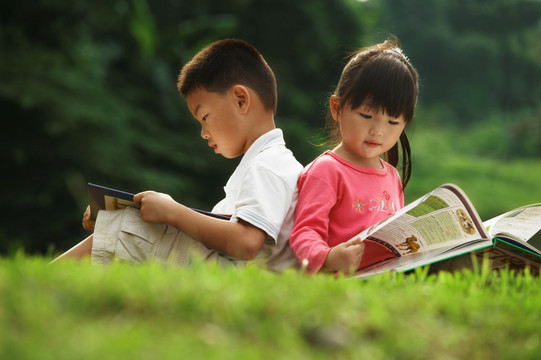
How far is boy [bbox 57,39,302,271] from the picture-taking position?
2.72 metres

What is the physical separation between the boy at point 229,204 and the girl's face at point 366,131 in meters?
0.27

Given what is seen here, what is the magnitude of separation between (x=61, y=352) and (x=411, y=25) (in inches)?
1496

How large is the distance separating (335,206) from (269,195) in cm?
34

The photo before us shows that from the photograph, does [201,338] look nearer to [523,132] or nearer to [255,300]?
[255,300]

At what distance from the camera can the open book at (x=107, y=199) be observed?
2764 millimetres

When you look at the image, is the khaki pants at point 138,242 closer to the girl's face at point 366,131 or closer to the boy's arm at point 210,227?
the boy's arm at point 210,227

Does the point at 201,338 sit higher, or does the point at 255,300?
the point at 255,300

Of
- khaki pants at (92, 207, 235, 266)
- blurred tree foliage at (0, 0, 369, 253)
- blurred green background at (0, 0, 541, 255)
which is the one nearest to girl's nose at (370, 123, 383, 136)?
khaki pants at (92, 207, 235, 266)

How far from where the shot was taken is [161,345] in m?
1.37

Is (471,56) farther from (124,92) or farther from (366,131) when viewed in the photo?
(366,131)

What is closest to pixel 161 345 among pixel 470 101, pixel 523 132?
pixel 523 132

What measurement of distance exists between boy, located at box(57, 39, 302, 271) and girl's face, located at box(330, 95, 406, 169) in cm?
27

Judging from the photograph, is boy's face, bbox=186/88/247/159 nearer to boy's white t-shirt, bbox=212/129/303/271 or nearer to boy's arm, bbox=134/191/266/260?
boy's white t-shirt, bbox=212/129/303/271

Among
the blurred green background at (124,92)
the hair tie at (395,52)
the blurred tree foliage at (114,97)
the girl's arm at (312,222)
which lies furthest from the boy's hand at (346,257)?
the blurred tree foliage at (114,97)
